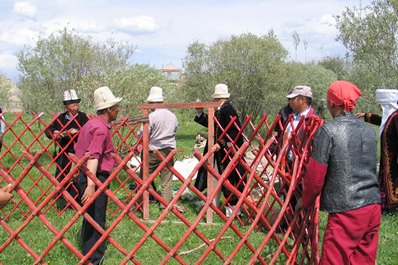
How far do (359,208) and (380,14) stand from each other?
34.4 ft

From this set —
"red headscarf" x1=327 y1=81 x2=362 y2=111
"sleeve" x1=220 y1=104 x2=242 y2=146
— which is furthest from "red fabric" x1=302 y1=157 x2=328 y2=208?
"sleeve" x1=220 y1=104 x2=242 y2=146

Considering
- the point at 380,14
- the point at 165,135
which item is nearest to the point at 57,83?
the point at 165,135

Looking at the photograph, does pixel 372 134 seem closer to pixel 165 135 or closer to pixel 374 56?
pixel 165 135

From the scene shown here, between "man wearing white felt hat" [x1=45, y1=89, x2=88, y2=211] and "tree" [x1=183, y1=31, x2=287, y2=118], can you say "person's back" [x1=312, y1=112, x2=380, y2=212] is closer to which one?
"man wearing white felt hat" [x1=45, y1=89, x2=88, y2=211]

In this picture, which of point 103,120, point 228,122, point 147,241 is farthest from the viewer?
point 228,122

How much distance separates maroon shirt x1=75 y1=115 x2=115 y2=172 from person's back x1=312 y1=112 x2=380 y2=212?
61.7 inches

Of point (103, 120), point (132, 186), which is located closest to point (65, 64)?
point (132, 186)

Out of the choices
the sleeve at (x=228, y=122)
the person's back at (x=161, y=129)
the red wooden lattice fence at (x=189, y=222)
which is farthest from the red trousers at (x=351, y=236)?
the person's back at (x=161, y=129)

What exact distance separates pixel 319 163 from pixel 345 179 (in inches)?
7.2

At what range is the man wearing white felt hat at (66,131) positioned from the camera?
5.66 m

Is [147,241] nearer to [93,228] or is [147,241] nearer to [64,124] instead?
[93,228]

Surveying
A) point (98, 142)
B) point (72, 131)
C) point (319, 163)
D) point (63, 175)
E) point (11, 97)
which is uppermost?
point (98, 142)

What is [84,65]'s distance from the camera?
37.2ft

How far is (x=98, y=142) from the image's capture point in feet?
10.9
